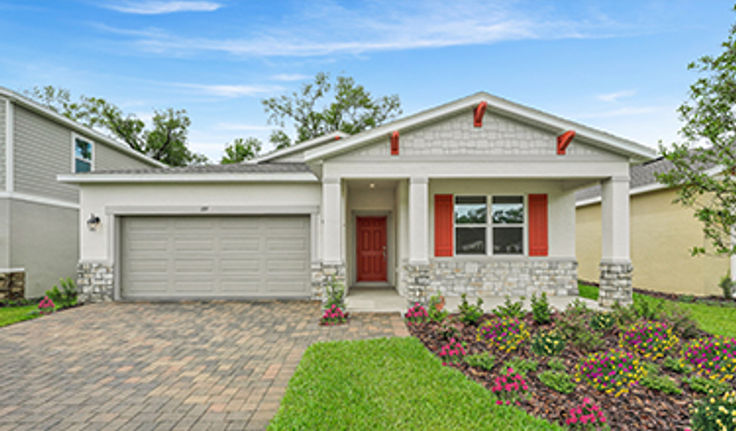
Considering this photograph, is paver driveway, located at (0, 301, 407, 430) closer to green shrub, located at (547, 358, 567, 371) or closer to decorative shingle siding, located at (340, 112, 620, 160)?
green shrub, located at (547, 358, 567, 371)

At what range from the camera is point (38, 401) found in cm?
377

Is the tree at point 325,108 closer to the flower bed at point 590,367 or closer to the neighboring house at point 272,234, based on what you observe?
the neighboring house at point 272,234

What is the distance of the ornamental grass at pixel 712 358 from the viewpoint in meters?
3.95

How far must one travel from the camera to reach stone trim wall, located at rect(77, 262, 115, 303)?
8.84 metres

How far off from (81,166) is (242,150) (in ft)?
41.7

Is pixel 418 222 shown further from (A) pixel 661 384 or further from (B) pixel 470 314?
(A) pixel 661 384

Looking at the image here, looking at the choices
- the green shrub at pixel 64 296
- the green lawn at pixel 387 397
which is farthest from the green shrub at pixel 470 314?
the green shrub at pixel 64 296

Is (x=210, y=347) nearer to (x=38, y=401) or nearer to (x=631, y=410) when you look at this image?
(x=38, y=401)

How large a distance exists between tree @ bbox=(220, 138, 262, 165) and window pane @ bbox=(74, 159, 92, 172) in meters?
12.0

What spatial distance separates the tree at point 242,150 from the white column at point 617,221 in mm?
21131

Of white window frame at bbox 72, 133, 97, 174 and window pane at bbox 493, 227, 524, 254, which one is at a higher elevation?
white window frame at bbox 72, 133, 97, 174

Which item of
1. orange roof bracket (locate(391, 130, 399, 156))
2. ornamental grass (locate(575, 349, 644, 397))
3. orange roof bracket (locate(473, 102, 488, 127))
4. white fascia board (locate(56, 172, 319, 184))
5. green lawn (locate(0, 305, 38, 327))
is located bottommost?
green lawn (locate(0, 305, 38, 327))

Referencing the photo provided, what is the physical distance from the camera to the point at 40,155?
1033cm

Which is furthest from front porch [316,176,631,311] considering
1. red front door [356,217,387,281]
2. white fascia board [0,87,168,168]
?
white fascia board [0,87,168,168]
